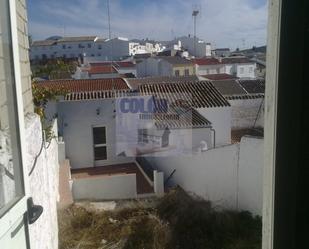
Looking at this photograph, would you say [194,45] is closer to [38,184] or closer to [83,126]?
[83,126]

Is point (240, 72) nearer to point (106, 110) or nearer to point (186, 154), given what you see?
point (106, 110)

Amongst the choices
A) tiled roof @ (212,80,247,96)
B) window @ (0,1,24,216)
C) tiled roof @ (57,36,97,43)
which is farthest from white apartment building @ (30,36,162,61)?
window @ (0,1,24,216)

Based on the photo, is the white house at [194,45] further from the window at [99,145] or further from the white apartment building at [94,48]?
the window at [99,145]

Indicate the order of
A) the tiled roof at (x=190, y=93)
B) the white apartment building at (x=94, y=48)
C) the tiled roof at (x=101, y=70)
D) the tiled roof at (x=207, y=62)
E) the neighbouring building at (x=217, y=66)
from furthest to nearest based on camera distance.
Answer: the white apartment building at (x=94, y=48)
the tiled roof at (x=207, y=62)
the neighbouring building at (x=217, y=66)
the tiled roof at (x=101, y=70)
the tiled roof at (x=190, y=93)

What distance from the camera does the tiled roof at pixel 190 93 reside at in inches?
428

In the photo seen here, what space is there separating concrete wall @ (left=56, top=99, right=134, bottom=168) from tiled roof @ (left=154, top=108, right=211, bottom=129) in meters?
1.75

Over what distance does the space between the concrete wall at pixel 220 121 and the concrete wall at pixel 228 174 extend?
7.20 ft

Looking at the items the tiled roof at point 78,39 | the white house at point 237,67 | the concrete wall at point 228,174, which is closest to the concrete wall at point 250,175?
the concrete wall at point 228,174

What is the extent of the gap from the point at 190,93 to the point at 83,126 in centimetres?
373

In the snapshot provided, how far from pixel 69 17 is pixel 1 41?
1347cm

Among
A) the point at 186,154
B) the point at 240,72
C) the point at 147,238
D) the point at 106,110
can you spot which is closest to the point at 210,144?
the point at 186,154

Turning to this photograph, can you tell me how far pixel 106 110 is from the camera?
10875 millimetres

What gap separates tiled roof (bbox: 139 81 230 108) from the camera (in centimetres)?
1087

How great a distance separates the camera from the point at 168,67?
21469 millimetres
